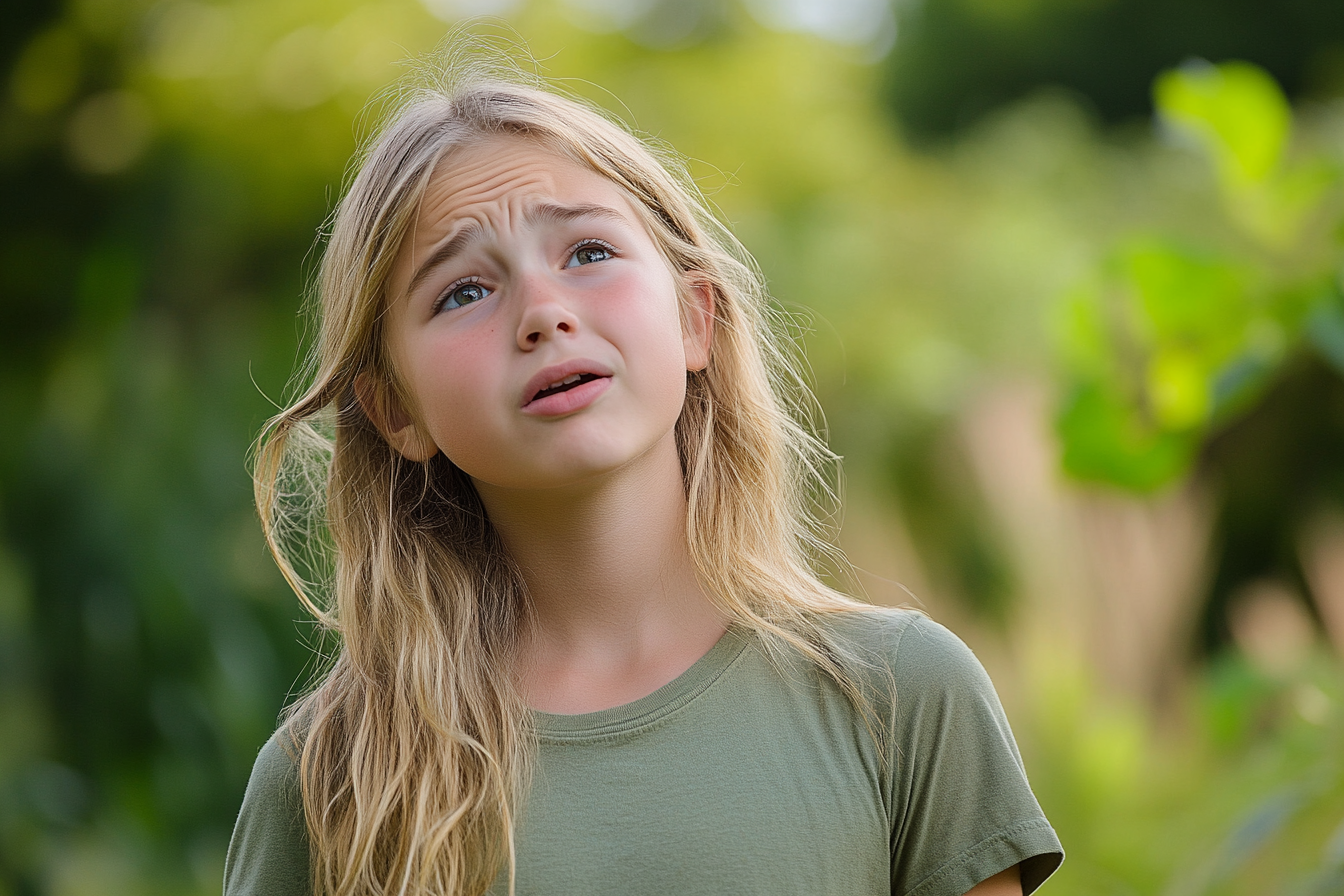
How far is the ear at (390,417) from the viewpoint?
5.37 ft

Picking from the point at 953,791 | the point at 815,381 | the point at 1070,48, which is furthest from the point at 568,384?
the point at 1070,48

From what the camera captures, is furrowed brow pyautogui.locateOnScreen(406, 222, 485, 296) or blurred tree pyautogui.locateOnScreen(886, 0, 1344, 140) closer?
furrowed brow pyautogui.locateOnScreen(406, 222, 485, 296)

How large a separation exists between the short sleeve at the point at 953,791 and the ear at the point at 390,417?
0.66 metres

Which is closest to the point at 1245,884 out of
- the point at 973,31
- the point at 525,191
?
the point at 525,191

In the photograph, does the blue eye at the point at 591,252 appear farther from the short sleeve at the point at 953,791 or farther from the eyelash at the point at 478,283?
the short sleeve at the point at 953,791

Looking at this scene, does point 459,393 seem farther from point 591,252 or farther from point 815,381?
point 815,381

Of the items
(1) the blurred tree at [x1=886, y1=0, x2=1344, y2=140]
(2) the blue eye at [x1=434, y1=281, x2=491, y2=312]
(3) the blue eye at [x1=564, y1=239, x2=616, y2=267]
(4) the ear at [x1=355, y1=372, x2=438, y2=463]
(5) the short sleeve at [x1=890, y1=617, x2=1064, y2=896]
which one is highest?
(1) the blurred tree at [x1=886, y1=0, x2=1344, y2=140]

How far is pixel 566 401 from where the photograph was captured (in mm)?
1382

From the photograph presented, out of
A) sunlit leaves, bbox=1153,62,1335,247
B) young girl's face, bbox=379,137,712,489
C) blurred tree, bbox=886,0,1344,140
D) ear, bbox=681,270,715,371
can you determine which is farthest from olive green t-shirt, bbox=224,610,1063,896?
blurred tree, bbox=886,0,1344,140

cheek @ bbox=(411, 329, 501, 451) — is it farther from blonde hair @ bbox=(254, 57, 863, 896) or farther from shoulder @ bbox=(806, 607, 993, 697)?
shoulder @ bbox=(806, 607, 993, 697)

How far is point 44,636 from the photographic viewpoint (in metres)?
4.21

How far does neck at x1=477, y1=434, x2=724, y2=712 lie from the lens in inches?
58.9

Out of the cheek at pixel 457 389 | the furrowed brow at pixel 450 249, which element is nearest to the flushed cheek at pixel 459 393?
the cheek at pixel 457 389

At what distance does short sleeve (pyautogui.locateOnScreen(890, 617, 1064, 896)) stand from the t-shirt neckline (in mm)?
207
